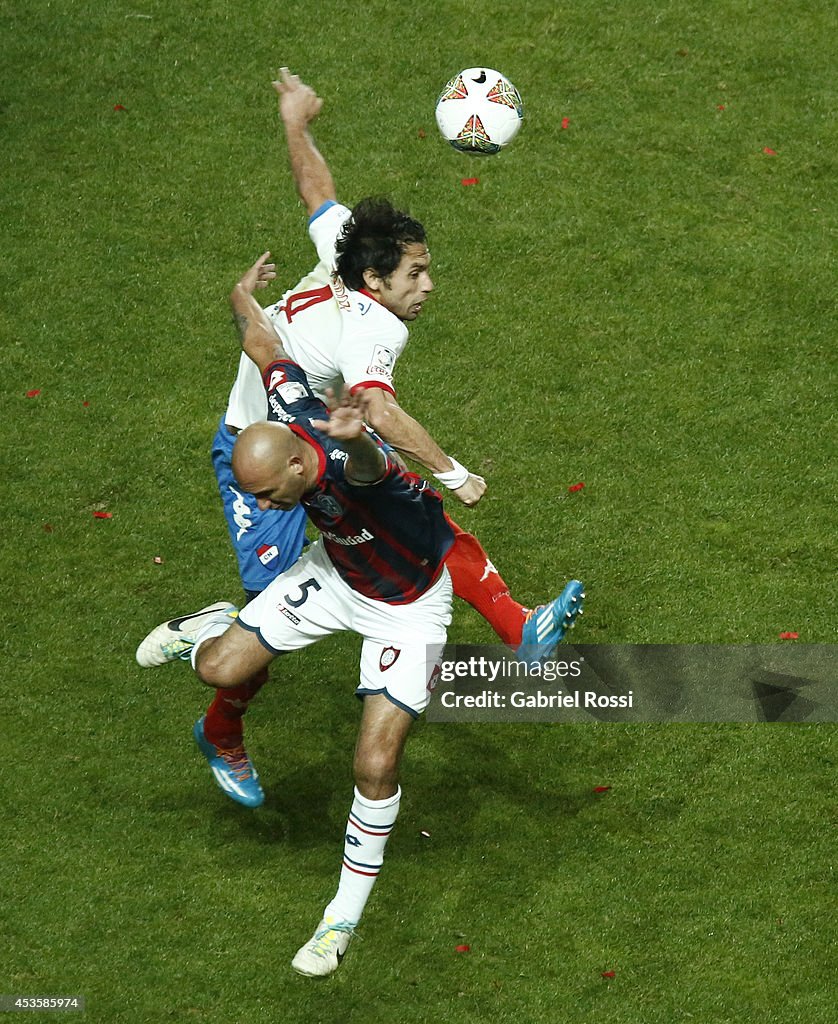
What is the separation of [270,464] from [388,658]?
1177 mm

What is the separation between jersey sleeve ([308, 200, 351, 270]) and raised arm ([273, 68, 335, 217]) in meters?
0.10

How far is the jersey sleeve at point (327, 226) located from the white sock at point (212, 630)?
6.12ft

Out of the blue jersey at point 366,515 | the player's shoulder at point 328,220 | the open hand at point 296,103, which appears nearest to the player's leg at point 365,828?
the blue jersey at point 366,515

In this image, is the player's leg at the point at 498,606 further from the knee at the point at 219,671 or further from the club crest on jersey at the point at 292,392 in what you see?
the knee at the point at 219,671

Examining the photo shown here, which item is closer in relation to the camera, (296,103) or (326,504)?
(326,504)

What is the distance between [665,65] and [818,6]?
5.40 feet

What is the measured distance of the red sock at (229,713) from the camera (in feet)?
24.8

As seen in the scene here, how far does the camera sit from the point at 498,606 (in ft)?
26.4

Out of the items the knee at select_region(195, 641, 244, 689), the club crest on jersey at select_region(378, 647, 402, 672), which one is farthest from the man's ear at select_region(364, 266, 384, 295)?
the knee at select_region(195, 641, 244, 689)

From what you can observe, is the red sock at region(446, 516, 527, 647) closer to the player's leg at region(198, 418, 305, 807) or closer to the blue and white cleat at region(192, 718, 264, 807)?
the player's leg at region(198, 418, 305, 807)

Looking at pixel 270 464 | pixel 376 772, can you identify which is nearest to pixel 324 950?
pixel 376 772

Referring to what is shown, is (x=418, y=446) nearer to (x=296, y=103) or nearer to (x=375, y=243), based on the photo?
(x=375, y=243)

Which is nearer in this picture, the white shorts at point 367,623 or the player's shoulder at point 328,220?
the white shorts at point 367,623

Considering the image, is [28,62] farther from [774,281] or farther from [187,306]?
[774,281]
